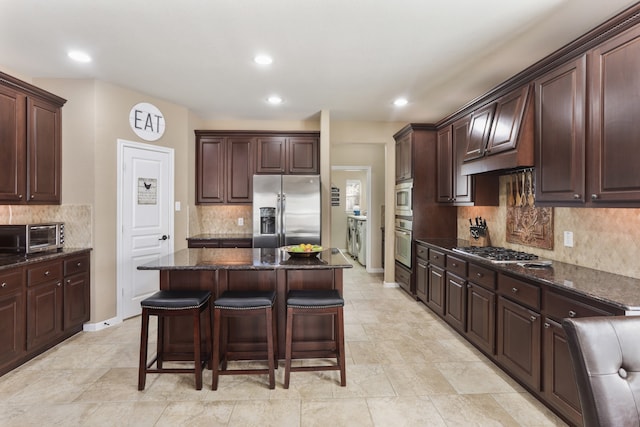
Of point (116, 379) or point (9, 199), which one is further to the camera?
point (9, 199)

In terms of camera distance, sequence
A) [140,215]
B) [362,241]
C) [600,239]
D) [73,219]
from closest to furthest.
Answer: [600,239]
[73,219]
[140,215]
[362,241]

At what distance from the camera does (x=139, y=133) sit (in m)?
4.02

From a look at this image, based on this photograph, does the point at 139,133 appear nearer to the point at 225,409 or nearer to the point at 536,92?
the point at 225,409

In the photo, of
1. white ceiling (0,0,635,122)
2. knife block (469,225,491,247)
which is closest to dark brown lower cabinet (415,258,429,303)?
knife block (469,225,491,247)

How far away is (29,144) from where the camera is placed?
10.2 feet

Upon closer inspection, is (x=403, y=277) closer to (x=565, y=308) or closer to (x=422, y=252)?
(x=422, y=252)

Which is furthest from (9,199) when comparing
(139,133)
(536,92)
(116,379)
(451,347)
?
(536,92)

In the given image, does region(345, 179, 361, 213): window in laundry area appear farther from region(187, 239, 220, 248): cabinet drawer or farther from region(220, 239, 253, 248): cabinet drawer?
region(187, 239, 220, 248): cabinet drawer

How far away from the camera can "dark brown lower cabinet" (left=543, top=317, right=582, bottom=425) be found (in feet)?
6.24

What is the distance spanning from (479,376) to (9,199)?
4.30 metres

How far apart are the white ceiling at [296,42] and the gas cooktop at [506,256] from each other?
1.80 m

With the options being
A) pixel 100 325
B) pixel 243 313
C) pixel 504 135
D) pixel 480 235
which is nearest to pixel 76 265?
pixel 100 325

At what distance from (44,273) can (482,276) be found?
3.88 m

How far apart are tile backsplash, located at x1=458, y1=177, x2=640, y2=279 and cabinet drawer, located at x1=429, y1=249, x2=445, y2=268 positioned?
83cm
